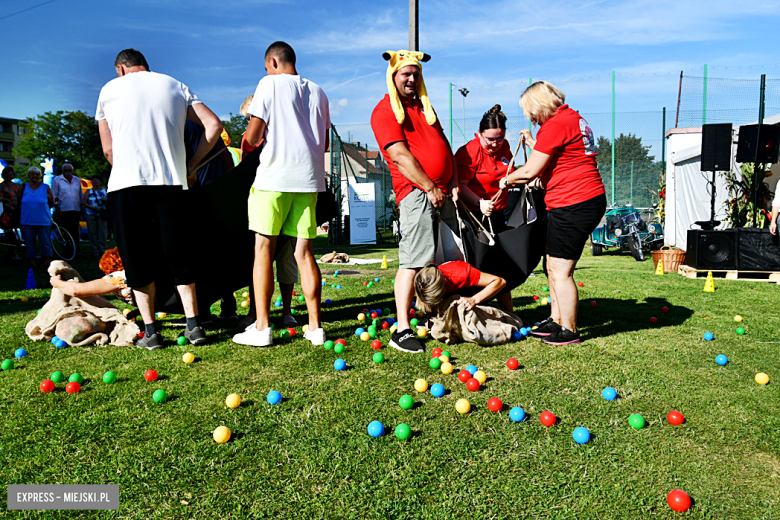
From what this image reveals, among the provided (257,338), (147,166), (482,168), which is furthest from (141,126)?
(482,168)

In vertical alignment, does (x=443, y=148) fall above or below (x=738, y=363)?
above

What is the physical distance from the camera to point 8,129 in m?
77.5

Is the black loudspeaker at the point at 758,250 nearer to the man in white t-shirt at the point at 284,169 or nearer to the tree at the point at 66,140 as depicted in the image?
the man in white t-shirt at the point at 284,169

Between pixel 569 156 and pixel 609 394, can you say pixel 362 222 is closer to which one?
pixel 569 156

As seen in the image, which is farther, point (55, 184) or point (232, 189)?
point (55, 184)

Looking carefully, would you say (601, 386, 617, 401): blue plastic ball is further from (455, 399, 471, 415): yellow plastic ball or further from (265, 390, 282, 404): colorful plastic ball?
(265, 390, 282, 404): colorful plastic ball

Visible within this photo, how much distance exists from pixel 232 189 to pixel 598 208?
272cm

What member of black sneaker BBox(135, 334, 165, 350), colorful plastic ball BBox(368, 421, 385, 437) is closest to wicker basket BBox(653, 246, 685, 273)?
colorful plastic ball BBox(368, 421, 385, 437)

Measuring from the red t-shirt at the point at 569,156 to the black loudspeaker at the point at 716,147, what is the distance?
704 centimetres

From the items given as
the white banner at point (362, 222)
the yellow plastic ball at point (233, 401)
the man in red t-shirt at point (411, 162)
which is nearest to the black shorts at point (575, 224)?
the man in red t-shirt at point (411, 162)

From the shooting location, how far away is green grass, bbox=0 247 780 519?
176cm

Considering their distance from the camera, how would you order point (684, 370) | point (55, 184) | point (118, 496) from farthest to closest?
1. point (55, 184)
2. point (684, 370)
3. point (118, 496)

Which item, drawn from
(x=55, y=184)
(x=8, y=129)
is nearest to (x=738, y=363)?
(x=55, y=184)

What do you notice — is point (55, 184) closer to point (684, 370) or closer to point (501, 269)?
point (501, 269)
